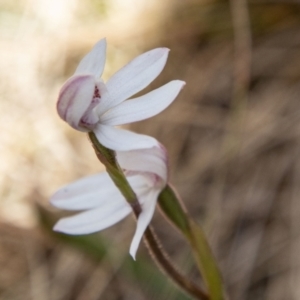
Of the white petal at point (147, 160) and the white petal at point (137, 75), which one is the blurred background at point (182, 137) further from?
the white petal at point (137, 75)

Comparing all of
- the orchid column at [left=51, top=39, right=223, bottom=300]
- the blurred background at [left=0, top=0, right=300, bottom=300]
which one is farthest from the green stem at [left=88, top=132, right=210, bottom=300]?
the blurred background at [left=0, top=0, right=300, bottom=300]

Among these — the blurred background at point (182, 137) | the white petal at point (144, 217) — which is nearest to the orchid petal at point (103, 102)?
the white petal at point (144, 217)

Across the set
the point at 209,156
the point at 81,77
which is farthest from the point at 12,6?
the point at 81,77

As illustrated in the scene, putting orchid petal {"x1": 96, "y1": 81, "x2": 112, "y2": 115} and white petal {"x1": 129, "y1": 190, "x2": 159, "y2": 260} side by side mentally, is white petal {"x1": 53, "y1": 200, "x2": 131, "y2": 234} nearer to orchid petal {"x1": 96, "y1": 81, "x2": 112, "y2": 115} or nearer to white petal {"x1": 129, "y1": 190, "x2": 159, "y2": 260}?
white petal {"x1": 129, "y1": 190, "x2": 159, "y2": 260}

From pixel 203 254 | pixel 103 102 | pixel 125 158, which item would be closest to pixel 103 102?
pixel 103 102

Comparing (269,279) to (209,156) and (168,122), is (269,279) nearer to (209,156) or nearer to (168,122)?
(209,156)

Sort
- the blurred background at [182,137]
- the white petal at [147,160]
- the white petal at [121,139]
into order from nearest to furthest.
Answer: the white petal at [121,139] < the white petal at [147,160] < the blurred background at [182,137]

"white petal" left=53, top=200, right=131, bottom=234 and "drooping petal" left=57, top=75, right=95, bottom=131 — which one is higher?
"drooping petal" left=57, top=75, right=95, bottom=131
